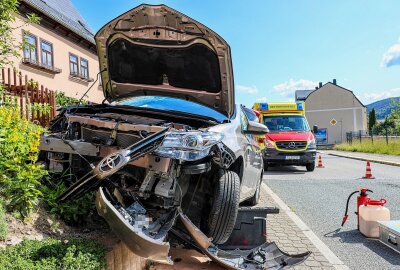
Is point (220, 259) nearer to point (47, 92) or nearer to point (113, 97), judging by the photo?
point (113, 97)

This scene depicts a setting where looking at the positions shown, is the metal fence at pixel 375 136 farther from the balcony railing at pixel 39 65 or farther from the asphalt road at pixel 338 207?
the balcony railing at pixel 39 65

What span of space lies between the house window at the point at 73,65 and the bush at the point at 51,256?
16836mm

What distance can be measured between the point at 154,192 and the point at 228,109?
1.67m

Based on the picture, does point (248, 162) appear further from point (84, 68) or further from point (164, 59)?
point (84, 68)

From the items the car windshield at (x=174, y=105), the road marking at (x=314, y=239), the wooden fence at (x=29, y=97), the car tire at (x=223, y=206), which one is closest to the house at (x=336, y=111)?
the road marking at (x=314, y=239)

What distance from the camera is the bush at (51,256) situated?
8.64 ft

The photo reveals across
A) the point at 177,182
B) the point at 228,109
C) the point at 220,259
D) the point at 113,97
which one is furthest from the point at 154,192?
the point at 113,97

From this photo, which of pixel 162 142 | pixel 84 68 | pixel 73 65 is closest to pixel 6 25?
pixel 162 142

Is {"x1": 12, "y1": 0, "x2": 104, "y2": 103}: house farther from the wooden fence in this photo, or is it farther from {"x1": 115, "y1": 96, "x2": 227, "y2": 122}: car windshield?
{"x1": 115, "y1": 96, "x2": 227, "y2": 122}: car windshield

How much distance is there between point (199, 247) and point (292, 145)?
34.8 ft

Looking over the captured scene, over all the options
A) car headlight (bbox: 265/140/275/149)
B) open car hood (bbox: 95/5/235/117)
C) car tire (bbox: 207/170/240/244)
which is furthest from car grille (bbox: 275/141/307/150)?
car tire (bbox: 207/170/240/244)

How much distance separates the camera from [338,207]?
295 inches

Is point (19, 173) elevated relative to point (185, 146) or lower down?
lower down

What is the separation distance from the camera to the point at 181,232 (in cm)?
337
